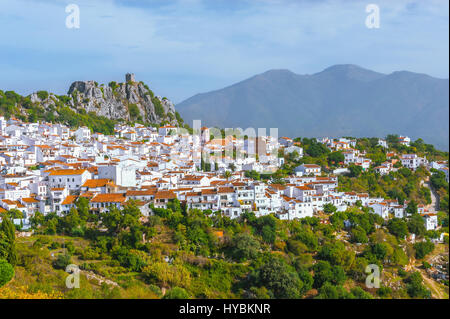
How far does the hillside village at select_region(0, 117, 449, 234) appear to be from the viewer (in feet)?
43.6

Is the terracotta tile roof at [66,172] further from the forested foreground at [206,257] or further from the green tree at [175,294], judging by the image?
the green tree at [175,294]

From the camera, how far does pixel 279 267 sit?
1062 centimetres

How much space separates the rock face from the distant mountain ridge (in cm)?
279

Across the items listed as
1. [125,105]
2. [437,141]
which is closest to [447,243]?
[437,141]

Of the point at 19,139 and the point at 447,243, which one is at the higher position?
the point at 19,139

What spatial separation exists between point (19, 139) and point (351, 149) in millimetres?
18200

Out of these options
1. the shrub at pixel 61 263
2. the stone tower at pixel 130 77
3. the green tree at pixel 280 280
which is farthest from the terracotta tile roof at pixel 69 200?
the stone tower at pixel 130 77

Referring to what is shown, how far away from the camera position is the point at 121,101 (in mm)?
34719

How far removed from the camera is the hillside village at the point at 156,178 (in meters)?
13.3

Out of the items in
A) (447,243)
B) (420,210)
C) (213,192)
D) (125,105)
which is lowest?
(447,243)

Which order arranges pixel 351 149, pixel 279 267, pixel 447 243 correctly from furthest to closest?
1. pixel 351 149
2. pixel 447 243
3. pixel 279 267

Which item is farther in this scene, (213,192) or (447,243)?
(447,243)

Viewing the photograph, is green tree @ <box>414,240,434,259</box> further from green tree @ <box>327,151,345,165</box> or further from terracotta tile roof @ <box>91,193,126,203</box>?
terracotta tile roof @ <box>91,193,126,203</box>

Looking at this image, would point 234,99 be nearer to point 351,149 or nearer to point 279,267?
point 351,149
